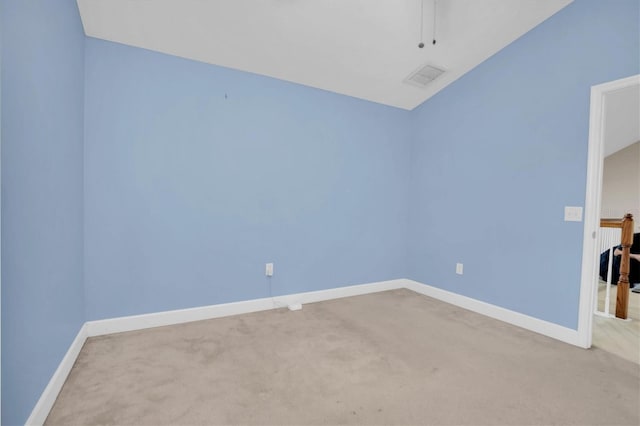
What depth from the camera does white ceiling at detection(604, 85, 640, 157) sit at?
2.88 metres

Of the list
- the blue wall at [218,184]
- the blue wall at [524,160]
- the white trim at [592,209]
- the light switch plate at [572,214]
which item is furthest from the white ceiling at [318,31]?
the light switch plate at [572,214]

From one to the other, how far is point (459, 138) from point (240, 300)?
2838 mm

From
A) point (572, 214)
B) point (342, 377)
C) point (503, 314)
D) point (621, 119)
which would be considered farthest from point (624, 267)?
point (342, 377)

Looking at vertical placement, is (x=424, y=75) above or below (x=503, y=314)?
above

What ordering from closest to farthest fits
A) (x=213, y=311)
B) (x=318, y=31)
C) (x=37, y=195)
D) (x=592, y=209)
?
1. (x=37, y=195)
2. (x=592, y=209)
3. (x=318, y=31)
4. (x=213, y=311)

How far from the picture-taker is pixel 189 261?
2.40 meters

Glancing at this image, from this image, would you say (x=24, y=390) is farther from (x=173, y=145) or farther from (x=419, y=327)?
(x=419, y=327)

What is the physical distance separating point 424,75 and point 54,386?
3696 millimetres

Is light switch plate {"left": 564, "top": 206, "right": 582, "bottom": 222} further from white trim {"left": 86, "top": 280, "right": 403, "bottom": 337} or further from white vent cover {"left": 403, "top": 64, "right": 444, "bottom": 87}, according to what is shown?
white trim {"left": 86, "top": 280, "right": 403, "bottom": 337}

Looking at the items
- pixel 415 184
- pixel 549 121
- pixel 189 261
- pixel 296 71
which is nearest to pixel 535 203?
pixel 549 121

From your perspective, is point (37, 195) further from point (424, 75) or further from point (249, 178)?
point (424, 75)

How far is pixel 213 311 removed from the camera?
2492 mm

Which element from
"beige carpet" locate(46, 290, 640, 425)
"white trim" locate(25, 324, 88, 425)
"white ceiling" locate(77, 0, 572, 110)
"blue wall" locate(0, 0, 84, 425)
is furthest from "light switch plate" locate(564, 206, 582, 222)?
"white trim" locate(25, 324, 88, 425)

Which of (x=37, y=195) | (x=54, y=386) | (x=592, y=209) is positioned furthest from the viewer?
(x=592, y=209)
